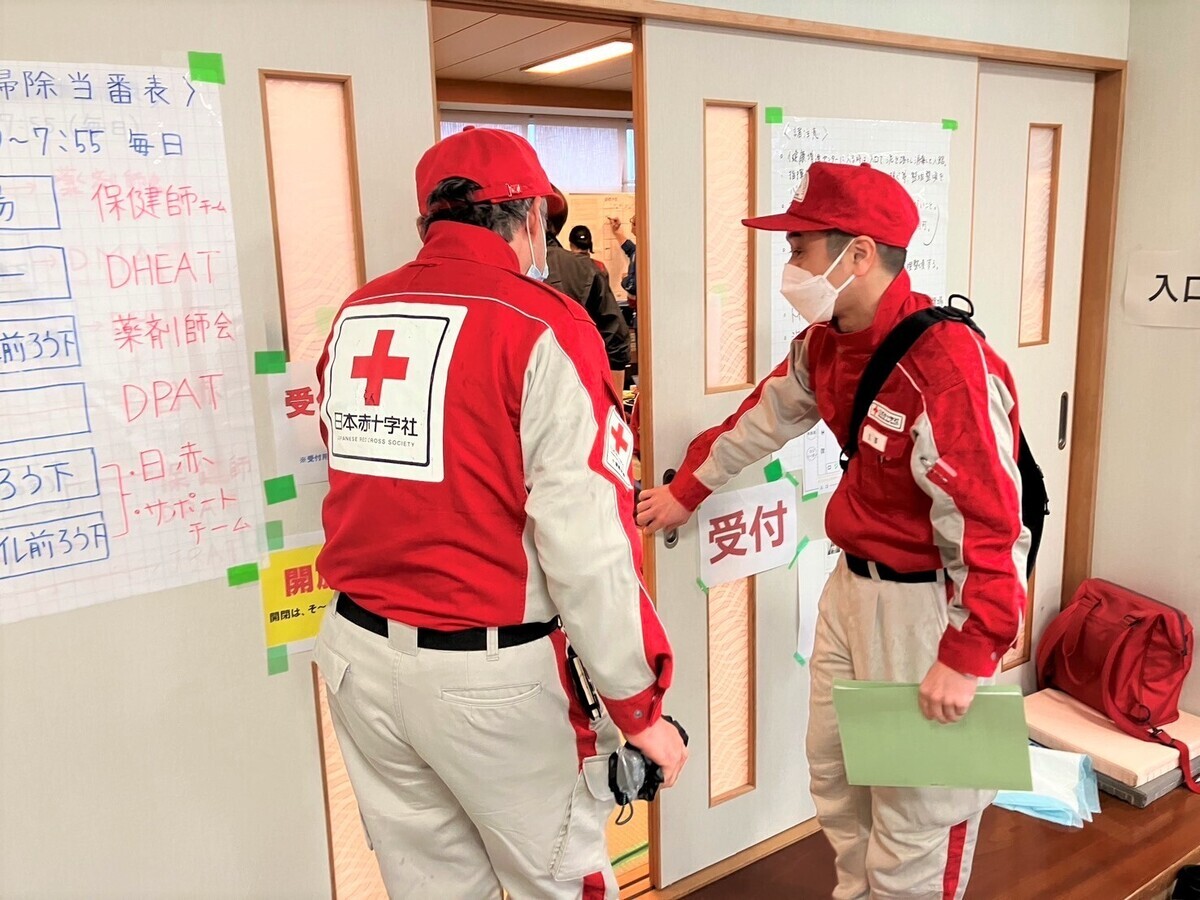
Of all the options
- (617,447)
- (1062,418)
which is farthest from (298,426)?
(1062,418)

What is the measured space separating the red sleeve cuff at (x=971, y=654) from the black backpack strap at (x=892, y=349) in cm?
38

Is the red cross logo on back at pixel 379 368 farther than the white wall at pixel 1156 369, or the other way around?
the white wall at pixel 1156 369

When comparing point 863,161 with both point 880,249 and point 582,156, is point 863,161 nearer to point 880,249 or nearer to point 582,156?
point 880,249

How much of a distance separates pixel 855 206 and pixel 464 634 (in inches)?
37.2

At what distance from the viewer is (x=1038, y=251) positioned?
2699 millimetres

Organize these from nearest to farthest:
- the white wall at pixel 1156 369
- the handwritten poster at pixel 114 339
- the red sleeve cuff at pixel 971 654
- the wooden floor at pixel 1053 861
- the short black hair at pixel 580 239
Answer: the handwritten poster at pixel 114 339
the red sleeve cuff at pixel 971 654
the wooden floor at pixel 1053 861
the white wall at pixel 1156 369
the short black hair at pixel 580 239

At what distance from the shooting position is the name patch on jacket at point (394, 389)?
4.00 feet

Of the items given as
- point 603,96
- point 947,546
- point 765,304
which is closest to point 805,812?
point 947,546

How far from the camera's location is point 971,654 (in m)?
1.46

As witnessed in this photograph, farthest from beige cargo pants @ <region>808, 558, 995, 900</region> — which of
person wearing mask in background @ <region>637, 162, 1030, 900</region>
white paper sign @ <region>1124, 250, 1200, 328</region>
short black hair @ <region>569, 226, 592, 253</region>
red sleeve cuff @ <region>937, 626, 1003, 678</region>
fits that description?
short black hair @ <region>569, 226, 592, 253</region>

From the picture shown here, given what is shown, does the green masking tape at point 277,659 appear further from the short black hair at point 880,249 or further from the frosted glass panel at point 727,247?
the short black hair at point 880,249

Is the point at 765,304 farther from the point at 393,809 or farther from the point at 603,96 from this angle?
the point at 603,96

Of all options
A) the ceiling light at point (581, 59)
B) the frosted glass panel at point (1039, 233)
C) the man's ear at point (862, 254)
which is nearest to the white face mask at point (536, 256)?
the man's ear at point (862, 254)

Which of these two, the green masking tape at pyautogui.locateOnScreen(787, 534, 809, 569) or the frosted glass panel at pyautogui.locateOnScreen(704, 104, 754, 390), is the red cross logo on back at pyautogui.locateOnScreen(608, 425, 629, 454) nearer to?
the frosted glass panel at pyautogui.locateOnScreen(704, 104, 754, 390)
